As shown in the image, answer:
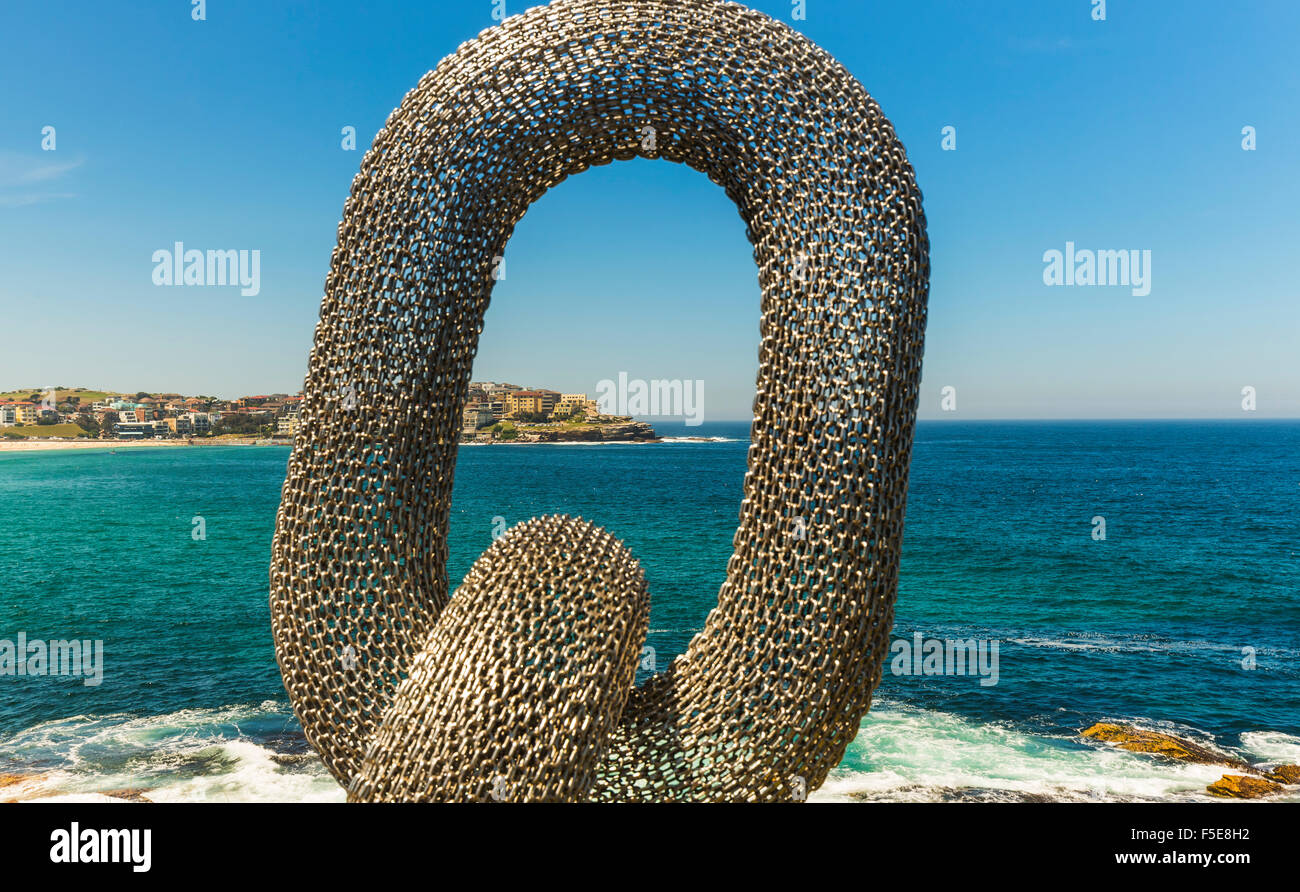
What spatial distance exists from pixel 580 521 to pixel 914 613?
111 ft

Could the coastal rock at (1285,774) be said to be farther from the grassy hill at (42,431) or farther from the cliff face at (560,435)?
the grassy hill at (42,431)

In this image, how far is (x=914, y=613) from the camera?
35469 millimetres

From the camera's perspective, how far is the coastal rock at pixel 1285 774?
15594 millimetres

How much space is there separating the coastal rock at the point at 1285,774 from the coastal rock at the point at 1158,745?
1.66 feet

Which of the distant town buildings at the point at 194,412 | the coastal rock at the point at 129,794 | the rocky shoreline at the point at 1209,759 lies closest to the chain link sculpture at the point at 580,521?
the coastal rock at the point at 129,794

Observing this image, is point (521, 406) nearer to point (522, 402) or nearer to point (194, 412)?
point (522, 402)

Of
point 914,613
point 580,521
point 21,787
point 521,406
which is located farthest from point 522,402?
point 580,521

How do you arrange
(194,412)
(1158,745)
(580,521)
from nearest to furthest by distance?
(580,521) → (1158,745) → (194,412)

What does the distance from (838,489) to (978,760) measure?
607 inches

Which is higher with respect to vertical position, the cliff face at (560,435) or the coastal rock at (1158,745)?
the cliff face at (560,435)

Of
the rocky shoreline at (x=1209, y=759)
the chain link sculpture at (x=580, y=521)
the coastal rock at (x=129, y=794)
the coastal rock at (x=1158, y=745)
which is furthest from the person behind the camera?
the coastal rock at (x=1158, y=745)

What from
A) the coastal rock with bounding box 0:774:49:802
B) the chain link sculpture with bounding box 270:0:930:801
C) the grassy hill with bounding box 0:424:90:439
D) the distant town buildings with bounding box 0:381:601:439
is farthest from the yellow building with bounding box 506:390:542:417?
the chain link sculpture with bounding box 270:0:930:801

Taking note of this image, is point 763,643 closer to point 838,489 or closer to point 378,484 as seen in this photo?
point 838,489
